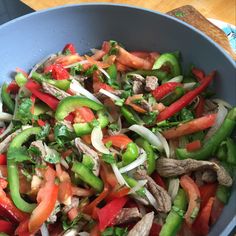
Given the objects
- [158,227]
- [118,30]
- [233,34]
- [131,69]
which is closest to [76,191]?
[158,227]

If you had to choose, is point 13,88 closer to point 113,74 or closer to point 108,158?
point 113,74

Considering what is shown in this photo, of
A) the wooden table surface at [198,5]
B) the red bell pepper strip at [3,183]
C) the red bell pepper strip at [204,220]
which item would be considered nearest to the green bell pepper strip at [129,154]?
the red bell pepper strip at [204,220]

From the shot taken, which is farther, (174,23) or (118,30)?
(118,30)

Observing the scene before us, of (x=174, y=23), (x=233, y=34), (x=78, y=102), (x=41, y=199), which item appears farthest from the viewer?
(x=233, y=34)

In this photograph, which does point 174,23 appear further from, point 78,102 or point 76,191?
point 76,191

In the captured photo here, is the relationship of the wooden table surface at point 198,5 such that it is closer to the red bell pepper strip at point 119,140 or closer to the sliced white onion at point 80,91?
the sliced white onion at point 80,91

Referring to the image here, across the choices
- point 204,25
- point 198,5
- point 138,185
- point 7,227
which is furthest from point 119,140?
point 198,5
